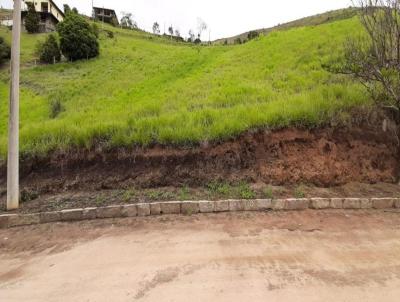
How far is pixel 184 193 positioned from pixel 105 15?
242 feet

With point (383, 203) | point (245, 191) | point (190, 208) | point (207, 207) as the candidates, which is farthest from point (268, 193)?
point (383, 203)

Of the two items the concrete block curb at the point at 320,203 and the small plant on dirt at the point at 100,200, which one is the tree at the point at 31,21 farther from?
the concrete block curb at the point at 320,203

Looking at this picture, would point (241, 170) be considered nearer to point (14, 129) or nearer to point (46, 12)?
point (14, 129)

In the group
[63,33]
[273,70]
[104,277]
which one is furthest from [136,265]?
[63,33]

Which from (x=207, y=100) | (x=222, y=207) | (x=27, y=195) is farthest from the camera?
(x=207, y=100)

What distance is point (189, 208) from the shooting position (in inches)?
241

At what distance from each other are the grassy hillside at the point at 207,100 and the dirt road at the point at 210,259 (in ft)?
7.77

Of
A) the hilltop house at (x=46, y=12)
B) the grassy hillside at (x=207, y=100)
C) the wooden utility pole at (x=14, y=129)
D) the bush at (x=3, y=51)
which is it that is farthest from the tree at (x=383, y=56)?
the hilltop house at (x=46, y=12)

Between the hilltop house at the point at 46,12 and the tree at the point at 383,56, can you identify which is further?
the hilltop house at the point at 46,12

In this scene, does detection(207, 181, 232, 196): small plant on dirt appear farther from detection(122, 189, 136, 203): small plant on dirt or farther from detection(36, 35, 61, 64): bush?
detection(36, 35, 61, 64): bush

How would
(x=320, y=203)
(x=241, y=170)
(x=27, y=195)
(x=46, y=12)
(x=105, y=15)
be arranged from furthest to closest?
(x=105, y=15), (x=46, y=12), (x=27, y=195), (x=241, y=170), (x=320, y=203)

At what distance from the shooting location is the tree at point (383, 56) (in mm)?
7258

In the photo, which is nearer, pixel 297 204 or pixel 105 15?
pixel 297 204

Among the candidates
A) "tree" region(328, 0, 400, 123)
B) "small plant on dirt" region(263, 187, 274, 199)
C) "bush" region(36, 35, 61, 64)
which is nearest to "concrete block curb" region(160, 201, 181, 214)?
"small plant on dirt" region(263, 187, 274, 199)
